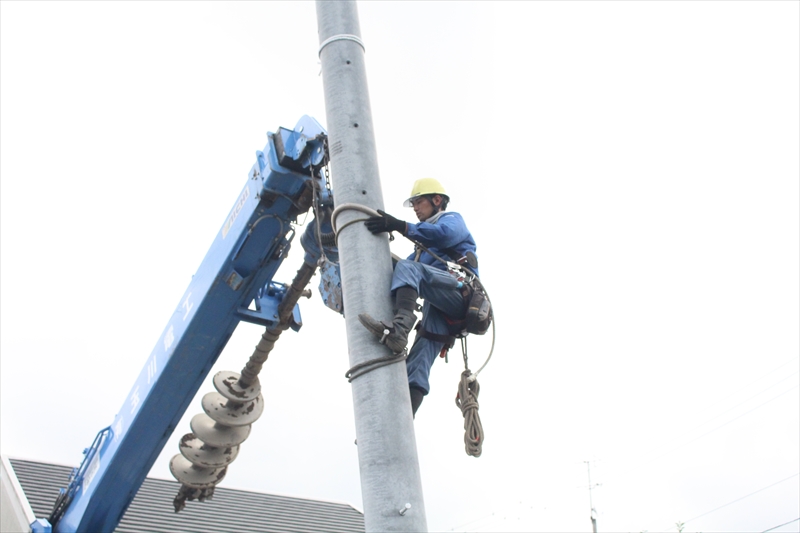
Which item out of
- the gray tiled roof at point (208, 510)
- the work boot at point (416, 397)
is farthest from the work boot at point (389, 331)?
the gray tiled roof at point (208, 510)

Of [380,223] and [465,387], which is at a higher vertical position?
[380,223]

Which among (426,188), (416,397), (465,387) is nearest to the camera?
(465,387)

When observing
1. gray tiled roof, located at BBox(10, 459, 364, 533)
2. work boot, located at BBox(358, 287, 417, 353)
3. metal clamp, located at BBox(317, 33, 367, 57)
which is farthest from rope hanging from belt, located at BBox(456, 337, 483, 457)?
gray tiled roof, located at BBox(10, 459, 364, 533)

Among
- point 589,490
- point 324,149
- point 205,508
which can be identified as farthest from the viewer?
point 589,490

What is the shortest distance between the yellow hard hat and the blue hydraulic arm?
1534 millimetres

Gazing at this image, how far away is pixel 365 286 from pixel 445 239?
5.29 ft

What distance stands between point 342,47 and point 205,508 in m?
12.3

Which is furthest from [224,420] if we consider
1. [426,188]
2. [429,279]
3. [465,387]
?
[465,387]

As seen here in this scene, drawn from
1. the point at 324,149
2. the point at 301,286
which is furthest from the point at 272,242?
the point at 324,149

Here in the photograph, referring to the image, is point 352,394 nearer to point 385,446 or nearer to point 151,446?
point 385,446

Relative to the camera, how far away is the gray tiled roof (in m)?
12.6

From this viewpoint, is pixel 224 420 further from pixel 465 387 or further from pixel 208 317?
pixel 465 387

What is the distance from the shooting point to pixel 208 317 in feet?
26.6

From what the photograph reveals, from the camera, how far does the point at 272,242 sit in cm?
776
